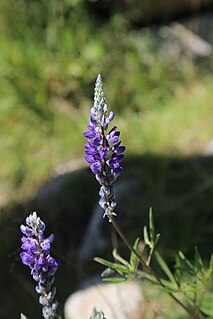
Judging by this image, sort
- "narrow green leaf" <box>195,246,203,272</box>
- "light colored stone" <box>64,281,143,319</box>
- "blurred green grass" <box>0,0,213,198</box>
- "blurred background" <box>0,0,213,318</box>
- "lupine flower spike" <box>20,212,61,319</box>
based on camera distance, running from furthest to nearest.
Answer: "blurred green grass" <box>0,0,213,198</box>, "blurred background" <box>0,0,213,318</box>, "light colored stone" <box>64,281,143,319</box>, "narrow green leaf" <box>195,246,203,272</box>, "lupine flower spike" <box>20,212,61,319</box>

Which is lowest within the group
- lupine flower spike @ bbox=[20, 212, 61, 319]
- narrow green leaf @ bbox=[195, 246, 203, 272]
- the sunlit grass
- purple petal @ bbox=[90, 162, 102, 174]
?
narrow green leaf @ bbox=[195, 246, 203, 272]

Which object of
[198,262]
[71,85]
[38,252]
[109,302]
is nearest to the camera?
[38,252]

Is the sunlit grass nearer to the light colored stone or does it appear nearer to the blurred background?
the blurred background

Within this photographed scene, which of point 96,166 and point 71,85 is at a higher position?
point 71,85

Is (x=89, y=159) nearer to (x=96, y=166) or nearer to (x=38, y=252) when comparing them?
(x=96, y=166)

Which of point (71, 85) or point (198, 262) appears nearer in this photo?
point (198, 262)

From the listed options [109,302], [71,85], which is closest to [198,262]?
[109,302]

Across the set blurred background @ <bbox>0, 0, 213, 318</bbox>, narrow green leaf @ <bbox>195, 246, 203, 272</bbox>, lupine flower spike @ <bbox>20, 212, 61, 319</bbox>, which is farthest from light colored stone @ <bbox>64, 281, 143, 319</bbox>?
lupine flower spike @ <bbox>20, 212, 61, 319</bbox>
